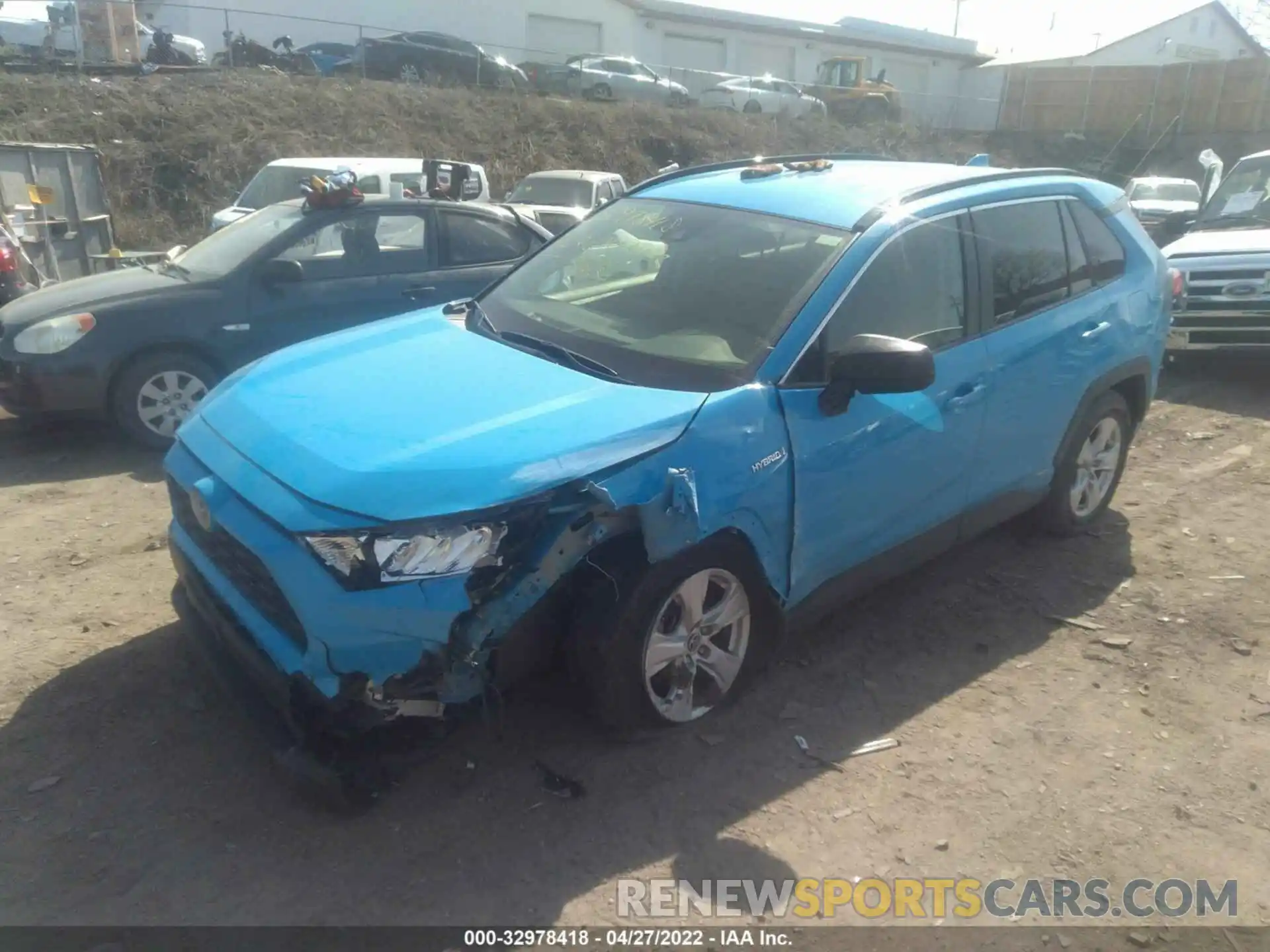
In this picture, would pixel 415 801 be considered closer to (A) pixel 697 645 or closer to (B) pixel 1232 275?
(A) pixel 697 645

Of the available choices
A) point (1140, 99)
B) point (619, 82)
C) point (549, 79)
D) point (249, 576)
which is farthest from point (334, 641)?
point (1140, 99)

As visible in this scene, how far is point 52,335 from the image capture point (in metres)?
6.10

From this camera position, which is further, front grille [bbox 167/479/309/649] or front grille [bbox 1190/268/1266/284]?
front grille [bbox 1190/268/1266/284]

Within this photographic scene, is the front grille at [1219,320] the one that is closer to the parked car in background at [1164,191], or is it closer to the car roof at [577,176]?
the car roof at [577,176]

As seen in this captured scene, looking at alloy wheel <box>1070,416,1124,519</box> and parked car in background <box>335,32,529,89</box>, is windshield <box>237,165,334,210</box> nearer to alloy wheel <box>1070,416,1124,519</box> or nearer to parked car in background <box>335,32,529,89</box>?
alloy wheel <box>1070,416,1124,519</box>

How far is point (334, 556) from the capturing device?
2.74 meters

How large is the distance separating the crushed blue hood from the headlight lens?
311 cm

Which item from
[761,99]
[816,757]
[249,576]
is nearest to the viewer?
[249,576]

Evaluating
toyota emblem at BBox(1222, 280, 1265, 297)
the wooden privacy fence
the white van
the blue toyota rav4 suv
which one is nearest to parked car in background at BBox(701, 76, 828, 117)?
the wooden privacy fence

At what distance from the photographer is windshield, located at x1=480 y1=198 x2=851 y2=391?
347cm

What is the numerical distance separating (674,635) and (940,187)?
7.23 ft

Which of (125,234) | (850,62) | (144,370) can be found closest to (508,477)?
(144,370)

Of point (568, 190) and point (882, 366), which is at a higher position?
point (882, 366)

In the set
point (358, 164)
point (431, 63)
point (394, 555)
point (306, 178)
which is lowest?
point (394, 555)
